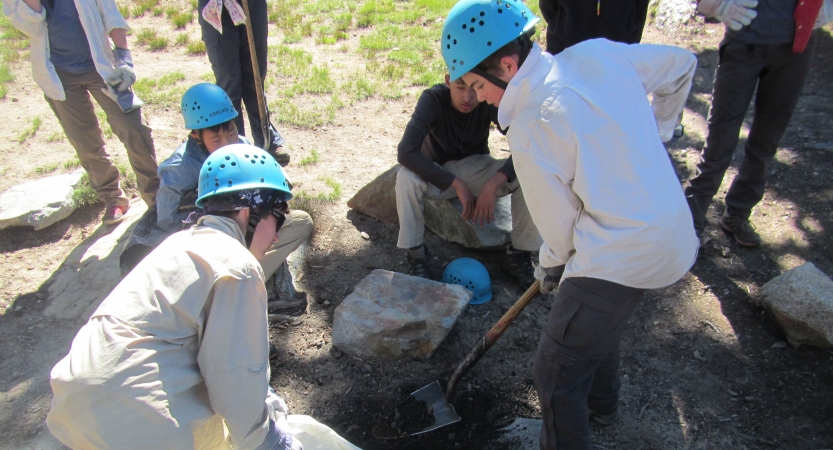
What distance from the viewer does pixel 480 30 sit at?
1.95 metres

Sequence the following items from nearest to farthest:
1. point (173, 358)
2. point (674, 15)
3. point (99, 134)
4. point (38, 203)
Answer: point (173, 358), point (99, 134), point (38, 203), point (674, 15)

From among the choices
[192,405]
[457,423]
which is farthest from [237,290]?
[457,423]

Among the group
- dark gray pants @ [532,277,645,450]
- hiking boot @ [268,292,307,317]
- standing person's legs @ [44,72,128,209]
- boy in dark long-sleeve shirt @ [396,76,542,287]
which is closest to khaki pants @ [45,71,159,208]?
standing person's legs @ [44,72,128,209]

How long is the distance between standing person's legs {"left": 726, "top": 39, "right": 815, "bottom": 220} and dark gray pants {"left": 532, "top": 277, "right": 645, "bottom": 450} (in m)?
2.05

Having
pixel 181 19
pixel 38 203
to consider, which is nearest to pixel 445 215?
pixel 38 203

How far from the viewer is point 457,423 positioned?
2.81 meters

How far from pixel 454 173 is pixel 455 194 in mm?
143

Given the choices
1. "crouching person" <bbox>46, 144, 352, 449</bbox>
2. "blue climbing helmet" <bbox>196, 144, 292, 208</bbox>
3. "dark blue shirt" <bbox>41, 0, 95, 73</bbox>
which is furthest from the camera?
"dark blue shirt" <bbox>41, 0, 95, 73</bbox>

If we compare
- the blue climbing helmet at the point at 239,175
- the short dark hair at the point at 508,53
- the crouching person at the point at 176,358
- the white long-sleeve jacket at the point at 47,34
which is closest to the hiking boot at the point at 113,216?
the white long-sleeve jacket at the point at 47,34

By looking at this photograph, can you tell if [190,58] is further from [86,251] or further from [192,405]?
[192,405]

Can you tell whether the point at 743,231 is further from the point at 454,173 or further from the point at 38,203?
the point at 38,203

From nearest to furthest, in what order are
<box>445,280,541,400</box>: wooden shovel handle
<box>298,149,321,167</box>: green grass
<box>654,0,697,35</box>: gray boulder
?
<box>445,280,541,400</box>: wooden shovel handle < <box>298,149,321,167</box>: green grass < <box>654,0,697,35</box>: gray boulder

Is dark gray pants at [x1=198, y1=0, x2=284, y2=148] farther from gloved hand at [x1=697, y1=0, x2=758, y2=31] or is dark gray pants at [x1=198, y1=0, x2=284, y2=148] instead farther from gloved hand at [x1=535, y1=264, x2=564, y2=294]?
gloved hand at [x1=697, y1=0, x2=758, y2=31]

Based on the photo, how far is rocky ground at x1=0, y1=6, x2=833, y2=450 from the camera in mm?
2768
